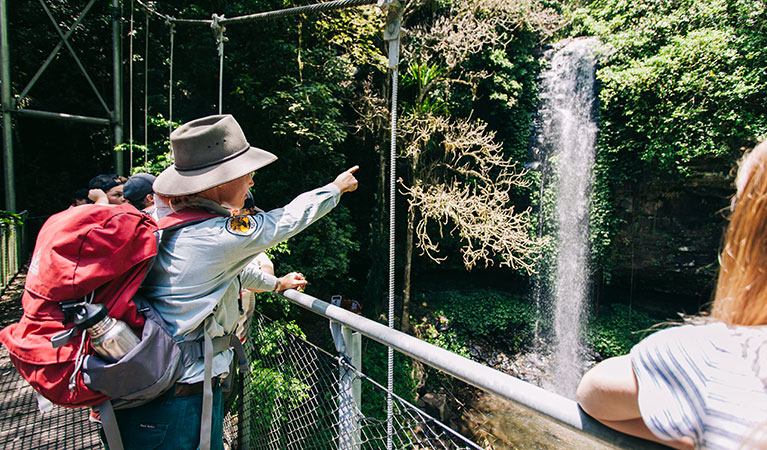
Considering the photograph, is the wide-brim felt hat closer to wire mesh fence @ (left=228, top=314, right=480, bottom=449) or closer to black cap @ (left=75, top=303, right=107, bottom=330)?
black cap @ (left=75, top=303, right=107, bottom=330)

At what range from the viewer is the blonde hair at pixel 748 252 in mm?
559

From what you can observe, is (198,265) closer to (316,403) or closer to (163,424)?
(163,424)

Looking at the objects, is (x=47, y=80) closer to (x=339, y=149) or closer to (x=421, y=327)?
(x=339, y=149)

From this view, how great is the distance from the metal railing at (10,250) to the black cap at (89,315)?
16.9ft

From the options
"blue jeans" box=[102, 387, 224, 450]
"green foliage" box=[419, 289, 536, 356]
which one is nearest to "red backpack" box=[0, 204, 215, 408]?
"blue jeans" box=[102, 387, 224, 450]

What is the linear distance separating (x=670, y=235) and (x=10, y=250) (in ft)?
45.2

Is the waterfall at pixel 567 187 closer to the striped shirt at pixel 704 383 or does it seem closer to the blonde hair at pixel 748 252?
the blonde hair at pixel 748 252

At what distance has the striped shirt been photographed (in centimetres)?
49

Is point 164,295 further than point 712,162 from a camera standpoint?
No

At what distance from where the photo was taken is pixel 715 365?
0.51 m

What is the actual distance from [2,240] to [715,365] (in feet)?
23.1

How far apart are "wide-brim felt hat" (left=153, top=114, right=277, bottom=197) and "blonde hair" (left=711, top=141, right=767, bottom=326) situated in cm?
124

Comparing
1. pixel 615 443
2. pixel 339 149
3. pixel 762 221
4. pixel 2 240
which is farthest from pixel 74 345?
pixel 339 149

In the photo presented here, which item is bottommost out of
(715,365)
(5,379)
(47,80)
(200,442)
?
(5,379)
